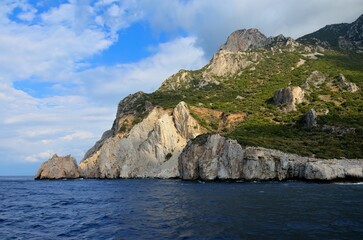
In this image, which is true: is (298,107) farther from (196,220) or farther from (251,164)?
(196,220)

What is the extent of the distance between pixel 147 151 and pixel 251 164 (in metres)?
41.6

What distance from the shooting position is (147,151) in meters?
112

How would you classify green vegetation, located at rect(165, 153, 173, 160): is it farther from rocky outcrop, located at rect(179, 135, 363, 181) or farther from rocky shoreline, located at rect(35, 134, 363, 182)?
rocky outcrop, located at rect(179, 135, 363, 181)

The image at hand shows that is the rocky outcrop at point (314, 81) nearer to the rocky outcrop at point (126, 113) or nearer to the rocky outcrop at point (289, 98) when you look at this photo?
the rocky outcrop at point (289, 98)

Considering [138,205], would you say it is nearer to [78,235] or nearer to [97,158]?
[78,235]

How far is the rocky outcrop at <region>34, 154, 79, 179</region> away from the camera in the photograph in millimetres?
122062

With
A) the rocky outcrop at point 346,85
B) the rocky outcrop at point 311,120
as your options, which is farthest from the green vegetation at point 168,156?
the rocky outcrop at point 346,85

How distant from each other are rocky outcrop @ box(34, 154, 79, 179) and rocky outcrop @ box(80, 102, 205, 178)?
8545mm

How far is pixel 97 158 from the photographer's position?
11944 cm

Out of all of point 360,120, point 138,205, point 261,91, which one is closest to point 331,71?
point 261,91

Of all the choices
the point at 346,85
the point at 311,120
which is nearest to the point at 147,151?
the point at 311,120

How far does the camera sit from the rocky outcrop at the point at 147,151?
110 metres

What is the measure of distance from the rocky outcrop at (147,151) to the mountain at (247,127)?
312 millimetres

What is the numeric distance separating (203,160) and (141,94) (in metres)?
87.1
